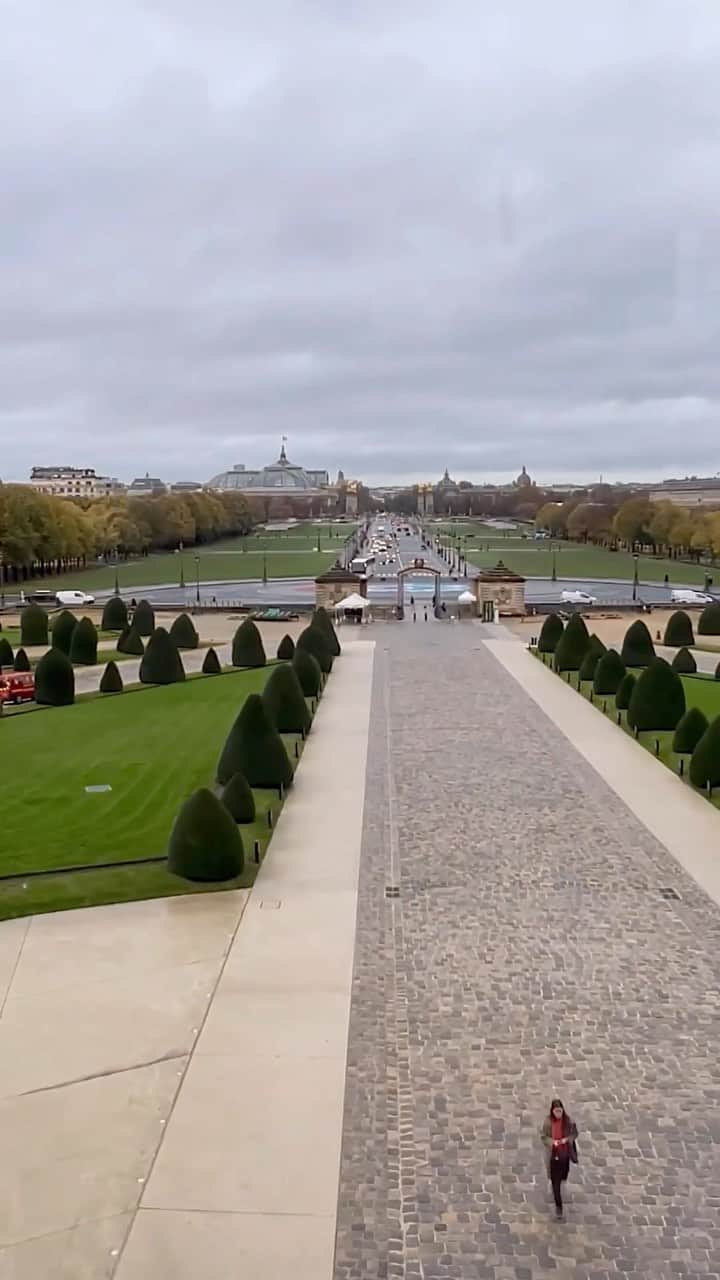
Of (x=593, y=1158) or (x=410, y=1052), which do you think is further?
(x=410, y=1052)

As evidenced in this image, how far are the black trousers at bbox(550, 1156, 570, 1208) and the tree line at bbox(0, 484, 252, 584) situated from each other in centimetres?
7483

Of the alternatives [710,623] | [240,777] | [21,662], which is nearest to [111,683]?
[21,662]

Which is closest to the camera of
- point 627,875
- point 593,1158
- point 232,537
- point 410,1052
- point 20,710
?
point 593,1158

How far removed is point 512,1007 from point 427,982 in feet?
3.84

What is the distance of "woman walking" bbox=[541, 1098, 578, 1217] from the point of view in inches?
346

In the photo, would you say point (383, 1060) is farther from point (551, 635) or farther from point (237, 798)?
point (551, 635)

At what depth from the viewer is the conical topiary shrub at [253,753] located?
70.3 feet

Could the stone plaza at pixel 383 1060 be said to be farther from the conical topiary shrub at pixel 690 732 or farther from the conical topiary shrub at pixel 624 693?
the conical topiary shrub at pixel 624 693

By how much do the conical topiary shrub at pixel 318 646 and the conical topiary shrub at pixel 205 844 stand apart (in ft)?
64.9

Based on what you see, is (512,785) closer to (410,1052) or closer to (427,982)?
(427,982)

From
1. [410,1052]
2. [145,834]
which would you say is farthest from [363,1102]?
[145,834]

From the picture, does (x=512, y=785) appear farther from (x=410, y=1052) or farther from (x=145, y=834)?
(x=410, y=1052)

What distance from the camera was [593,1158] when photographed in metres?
9.47

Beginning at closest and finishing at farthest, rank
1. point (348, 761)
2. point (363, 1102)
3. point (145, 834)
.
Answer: point (363, 1102) < point (145, 834) < point (348, 761)
